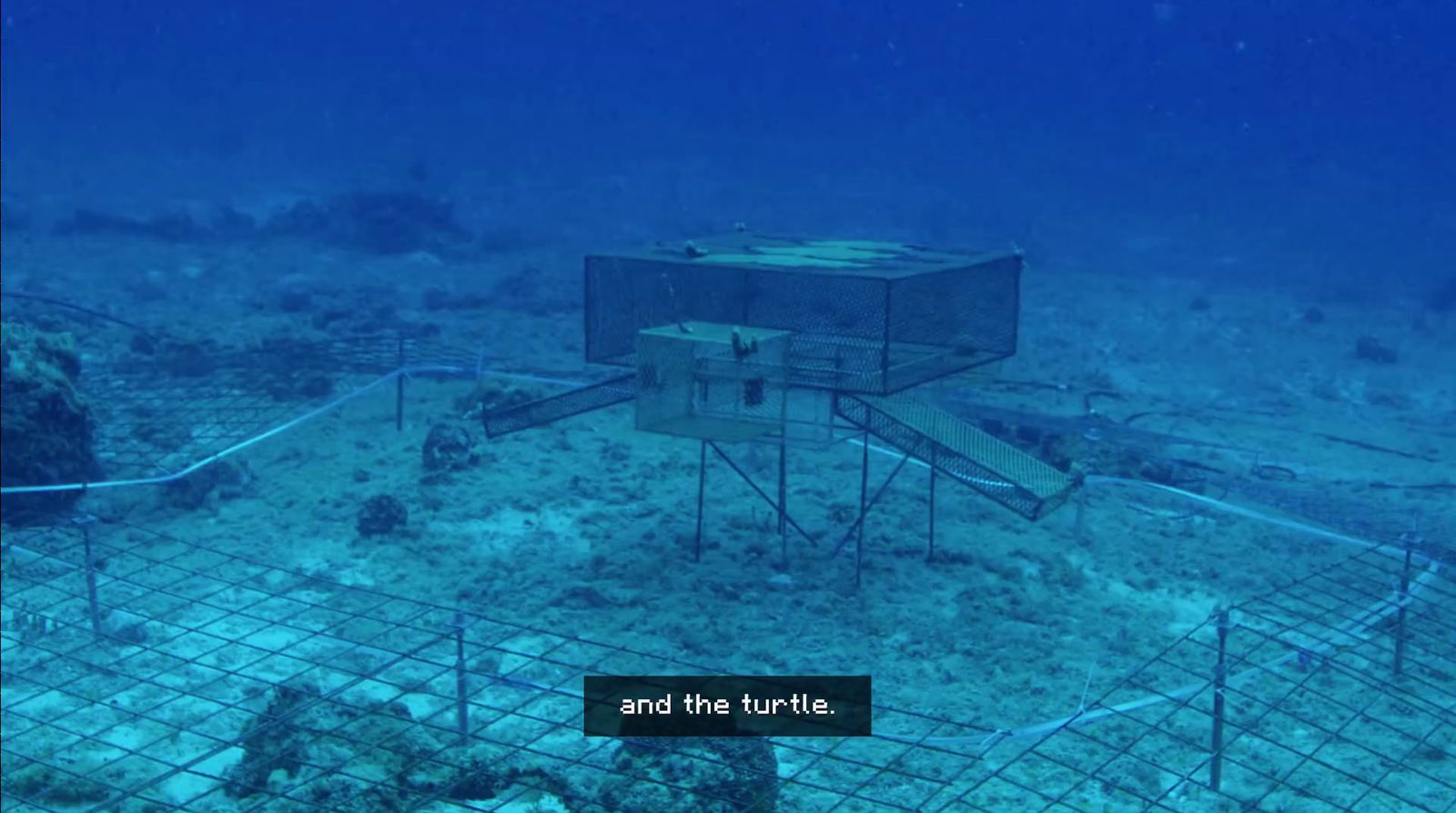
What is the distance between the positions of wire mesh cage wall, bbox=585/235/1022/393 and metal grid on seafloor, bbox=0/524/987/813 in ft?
8.37

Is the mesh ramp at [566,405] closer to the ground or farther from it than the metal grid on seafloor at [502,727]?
farther from it

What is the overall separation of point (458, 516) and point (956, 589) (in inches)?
163

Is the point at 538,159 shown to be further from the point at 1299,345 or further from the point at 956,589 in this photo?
the point at 956,589

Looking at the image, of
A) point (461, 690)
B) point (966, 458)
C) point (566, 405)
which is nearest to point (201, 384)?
point (566, 405)

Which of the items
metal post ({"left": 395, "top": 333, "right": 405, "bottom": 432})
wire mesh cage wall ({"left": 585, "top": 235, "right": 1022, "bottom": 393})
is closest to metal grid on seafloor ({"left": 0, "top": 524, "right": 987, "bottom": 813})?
wire mesh cage wall ({"left": 585, "top": 235, "right": 1022, "bottom": 393})

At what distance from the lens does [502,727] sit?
6977mm

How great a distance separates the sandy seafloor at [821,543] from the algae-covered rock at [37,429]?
510 mm

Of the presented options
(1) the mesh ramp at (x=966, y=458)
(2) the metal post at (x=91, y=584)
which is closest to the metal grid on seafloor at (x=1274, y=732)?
(1) the mesh ramp at (x=966, y=458)

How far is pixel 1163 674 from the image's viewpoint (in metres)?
7.81

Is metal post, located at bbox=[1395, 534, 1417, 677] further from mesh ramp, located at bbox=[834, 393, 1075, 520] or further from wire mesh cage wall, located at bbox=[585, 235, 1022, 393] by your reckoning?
wire mesh cage wall, located at bbox=[585, 235, 1022, 393]

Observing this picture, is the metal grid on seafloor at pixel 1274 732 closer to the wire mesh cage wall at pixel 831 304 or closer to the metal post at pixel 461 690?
the metal post at pixel 461 690

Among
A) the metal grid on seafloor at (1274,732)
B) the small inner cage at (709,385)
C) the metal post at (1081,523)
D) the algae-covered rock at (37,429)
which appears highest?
the small inner cage at (709,385)

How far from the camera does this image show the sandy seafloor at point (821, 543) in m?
8.20

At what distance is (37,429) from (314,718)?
4.64m
